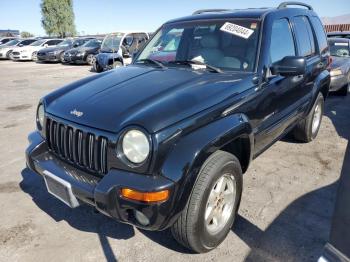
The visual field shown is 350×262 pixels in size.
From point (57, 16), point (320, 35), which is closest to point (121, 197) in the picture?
point (320, 35)

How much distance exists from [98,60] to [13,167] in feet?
33.4

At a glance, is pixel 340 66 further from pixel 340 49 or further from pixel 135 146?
pixel 135 146

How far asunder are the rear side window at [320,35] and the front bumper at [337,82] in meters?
2.83

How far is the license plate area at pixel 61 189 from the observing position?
2.57 m

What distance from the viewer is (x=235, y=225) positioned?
3.16 m

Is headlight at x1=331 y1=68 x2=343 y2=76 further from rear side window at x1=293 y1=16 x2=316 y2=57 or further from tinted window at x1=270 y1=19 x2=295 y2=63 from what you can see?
tinted window at x1=270 y1=19 x2=295 y2=63

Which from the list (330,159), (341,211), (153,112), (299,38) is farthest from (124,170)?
(330,159)

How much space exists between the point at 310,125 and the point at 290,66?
6.60 ft

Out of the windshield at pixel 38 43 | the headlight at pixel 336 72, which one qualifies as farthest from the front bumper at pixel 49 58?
the headlight at pixel 336 72

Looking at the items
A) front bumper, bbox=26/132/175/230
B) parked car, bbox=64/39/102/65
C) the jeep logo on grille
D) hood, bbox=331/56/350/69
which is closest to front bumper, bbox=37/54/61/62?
parked car, bbox=64/39/102/65

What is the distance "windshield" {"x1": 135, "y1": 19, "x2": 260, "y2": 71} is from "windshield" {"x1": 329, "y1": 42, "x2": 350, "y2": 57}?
6616 millimetres

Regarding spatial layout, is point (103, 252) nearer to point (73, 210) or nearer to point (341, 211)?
point (73, 210)

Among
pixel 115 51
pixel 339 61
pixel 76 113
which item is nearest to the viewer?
pixel 76 113

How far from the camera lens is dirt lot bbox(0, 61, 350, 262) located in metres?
2.79
